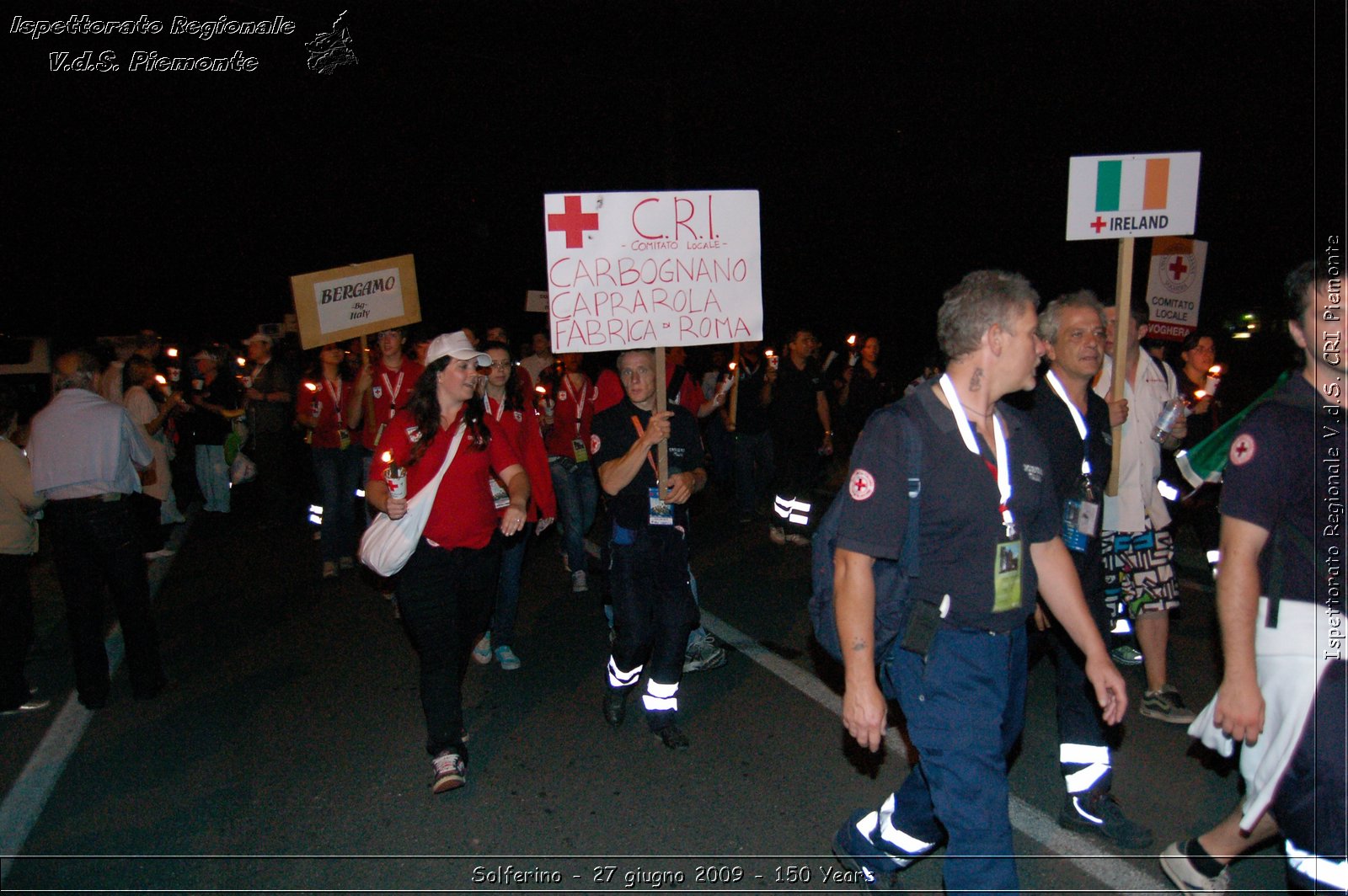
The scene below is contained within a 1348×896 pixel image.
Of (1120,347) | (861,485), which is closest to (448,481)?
(861,485)

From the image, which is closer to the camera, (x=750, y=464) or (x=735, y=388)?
(x=735, y=388)

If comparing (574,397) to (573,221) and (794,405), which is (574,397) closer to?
(794,405)

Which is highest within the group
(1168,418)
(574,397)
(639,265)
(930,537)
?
(639,265)

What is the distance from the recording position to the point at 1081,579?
156 inches

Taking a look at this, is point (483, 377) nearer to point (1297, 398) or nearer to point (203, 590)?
point (1297, 398)

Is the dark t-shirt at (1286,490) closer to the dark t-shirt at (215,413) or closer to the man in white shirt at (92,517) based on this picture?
the man in white shirt at (92,517)

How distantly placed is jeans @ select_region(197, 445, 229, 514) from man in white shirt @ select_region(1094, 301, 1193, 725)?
10530mm

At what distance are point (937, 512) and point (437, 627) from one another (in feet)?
8.66

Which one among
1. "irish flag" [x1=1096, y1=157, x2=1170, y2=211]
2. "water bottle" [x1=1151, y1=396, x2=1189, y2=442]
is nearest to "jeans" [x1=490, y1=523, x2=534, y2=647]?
"water bottle" [x1=1151, y1=396, x2=1189, y2=442]

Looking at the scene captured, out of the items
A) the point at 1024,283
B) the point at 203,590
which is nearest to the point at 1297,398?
the point at 1024,283

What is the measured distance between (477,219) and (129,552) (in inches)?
1605

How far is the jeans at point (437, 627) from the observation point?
4.57 metres

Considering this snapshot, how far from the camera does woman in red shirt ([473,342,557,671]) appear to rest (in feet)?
20.9

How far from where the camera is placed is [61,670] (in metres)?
6.61
